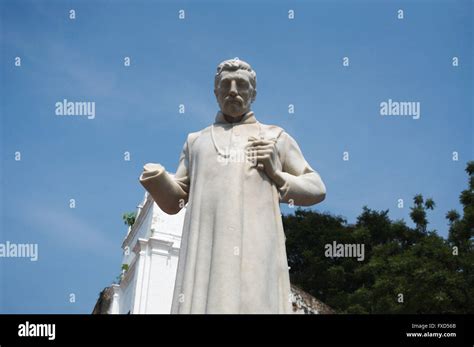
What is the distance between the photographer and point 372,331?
23.7ft

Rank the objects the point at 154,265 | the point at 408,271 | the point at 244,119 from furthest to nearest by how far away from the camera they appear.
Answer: the point at 154,265 → the point at 408,271 → the point at 244,119

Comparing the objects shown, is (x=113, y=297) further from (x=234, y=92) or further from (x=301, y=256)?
(x=234, y=92)

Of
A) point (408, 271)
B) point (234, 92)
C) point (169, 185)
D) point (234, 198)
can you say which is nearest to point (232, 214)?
point (234, 198)

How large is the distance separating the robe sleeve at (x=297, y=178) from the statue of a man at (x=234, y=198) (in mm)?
10

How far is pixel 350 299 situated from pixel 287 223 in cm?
1833

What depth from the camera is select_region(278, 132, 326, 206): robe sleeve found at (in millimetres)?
8062

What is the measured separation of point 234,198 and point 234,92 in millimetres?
1254

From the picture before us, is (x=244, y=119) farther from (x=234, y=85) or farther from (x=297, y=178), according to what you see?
(x=297, y=178)

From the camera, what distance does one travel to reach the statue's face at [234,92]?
27.5 feet

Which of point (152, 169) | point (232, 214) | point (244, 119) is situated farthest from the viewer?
point (244, 119)

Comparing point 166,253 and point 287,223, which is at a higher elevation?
point 287,223

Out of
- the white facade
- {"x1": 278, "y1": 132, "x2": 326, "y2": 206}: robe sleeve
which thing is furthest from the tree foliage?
{"x1": 278, "y1": 132, "x2": 326, "y2": 206}: robe sleeve

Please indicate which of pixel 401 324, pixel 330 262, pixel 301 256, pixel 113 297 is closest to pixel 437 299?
pixel 113 297

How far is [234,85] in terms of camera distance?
8344 millimetres
